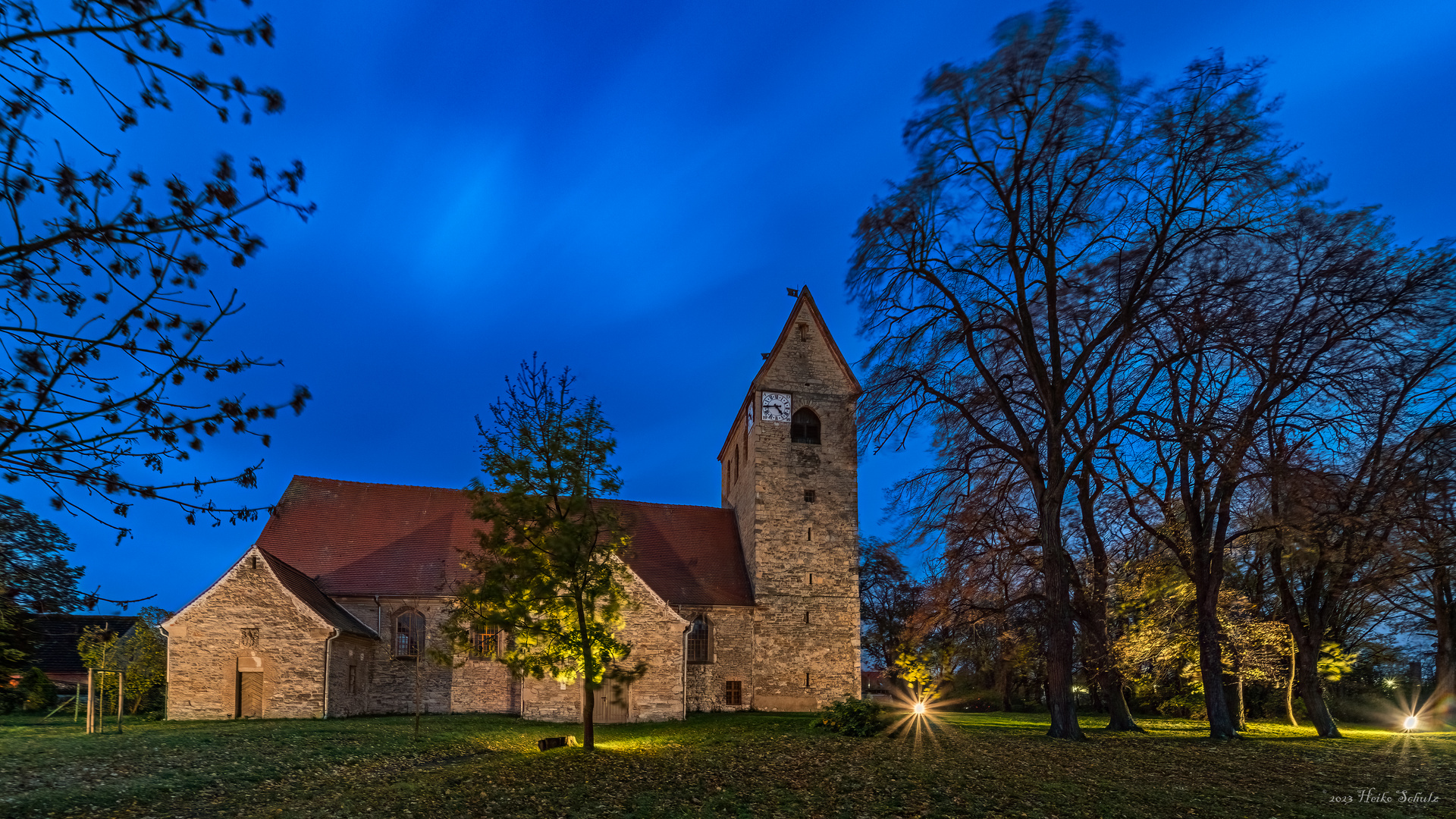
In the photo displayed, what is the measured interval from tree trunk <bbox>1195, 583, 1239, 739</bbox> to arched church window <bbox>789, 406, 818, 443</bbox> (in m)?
16.7

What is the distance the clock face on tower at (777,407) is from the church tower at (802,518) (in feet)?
0.11

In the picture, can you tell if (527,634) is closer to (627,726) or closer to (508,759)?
(508,759)

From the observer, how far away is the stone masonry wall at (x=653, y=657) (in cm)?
2517

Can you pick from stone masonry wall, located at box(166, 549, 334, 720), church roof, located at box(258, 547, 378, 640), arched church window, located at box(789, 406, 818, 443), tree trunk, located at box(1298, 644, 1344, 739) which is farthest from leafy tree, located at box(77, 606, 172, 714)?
tree trunk, located at box(1298, 644, 1344, 739)

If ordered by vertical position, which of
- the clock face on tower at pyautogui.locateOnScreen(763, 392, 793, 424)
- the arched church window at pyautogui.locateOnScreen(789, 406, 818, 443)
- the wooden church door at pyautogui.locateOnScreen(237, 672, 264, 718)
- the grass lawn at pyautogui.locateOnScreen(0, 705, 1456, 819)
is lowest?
the wooden church door at pyautogui.locateOnScreen(237, 672, 264, 718)

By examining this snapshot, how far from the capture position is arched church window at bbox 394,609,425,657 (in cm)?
2706

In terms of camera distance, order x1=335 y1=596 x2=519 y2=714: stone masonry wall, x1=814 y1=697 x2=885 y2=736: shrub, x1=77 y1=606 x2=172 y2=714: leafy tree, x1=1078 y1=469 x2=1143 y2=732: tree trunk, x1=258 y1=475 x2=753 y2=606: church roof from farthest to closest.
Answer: x1=258 y1=475 x2=753 y2=606: church roof
x1=335 y1=596 x2=519 y2=714: stone masonry wall
x1=77 y1=606 x2=172 y2=714: leafy tree
x1=1078 y1=469 x2=1143 y2=732: tree trunk
x1=814 y1=697 x2=885 y2=736: shrub

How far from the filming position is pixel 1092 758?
14.1 meters

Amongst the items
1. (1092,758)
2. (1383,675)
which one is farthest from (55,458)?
(1383,675)

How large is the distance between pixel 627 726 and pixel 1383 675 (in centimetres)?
2981

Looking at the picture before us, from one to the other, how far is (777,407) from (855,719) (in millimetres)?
15145

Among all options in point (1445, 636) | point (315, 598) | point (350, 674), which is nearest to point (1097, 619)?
point (1445, 636)

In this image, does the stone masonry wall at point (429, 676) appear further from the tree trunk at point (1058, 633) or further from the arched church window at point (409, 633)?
the tree trunk at point (1058, 633)

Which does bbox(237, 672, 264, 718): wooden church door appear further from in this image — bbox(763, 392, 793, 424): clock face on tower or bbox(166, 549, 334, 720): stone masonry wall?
bbox(763, 392, 793, 424): clock face on tower
